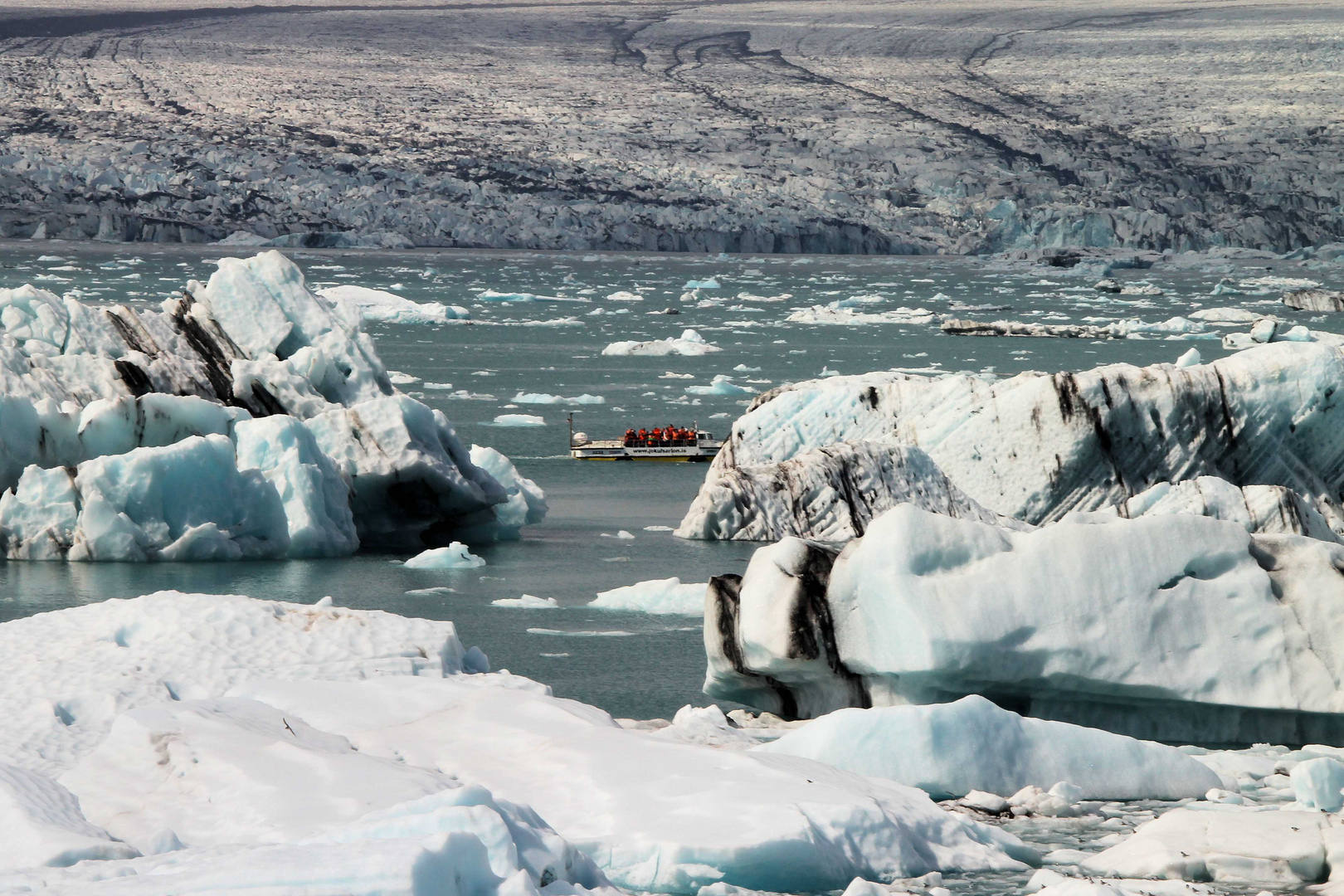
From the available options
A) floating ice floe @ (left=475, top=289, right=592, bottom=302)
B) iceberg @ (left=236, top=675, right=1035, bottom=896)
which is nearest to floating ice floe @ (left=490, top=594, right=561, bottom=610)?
iceberg @ (left=236, top=675, right=1035, bottom=896)

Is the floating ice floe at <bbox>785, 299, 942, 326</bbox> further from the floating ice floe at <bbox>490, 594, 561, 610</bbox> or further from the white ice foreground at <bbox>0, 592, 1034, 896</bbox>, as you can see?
the white ice foreground at <bbox>0, 592, 1034, 896</bbox>

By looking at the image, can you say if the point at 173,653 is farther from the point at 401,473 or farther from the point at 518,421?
the point at 518,421

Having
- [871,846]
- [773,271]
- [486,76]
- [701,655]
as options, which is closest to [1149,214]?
[773,271]

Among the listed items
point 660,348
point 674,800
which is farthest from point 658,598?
point 660,348

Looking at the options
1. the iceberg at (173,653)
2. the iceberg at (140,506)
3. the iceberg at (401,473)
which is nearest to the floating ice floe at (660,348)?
the iceberg at (401,473)

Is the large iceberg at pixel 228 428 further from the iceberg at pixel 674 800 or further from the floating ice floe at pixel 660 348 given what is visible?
the floating ice floe at pixel 660 348

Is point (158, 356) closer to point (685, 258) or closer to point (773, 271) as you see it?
point (773, 271)
